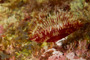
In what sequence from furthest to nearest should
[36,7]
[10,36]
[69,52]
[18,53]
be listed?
[36,7]
[10,36]
[18,53]
[69,52]

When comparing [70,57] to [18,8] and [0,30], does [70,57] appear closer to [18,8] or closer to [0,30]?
[0,30]

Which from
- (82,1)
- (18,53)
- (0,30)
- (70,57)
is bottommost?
(70,57)

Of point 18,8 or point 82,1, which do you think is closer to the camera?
point 82,1

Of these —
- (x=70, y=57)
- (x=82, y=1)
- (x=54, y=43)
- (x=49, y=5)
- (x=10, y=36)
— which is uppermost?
(x=49, y=5)

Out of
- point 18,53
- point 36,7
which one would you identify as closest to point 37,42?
point 18,53

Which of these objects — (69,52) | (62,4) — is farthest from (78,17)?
(69,52)

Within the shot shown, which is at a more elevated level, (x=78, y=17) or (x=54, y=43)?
(x=78, y=17)

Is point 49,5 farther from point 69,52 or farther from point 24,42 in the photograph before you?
point 69,52

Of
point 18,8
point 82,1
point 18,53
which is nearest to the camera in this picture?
point 18,53

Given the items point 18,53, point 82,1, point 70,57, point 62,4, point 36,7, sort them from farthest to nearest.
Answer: point 36,7, point 62,4, point 82,1, point 18,53, point 70,57
